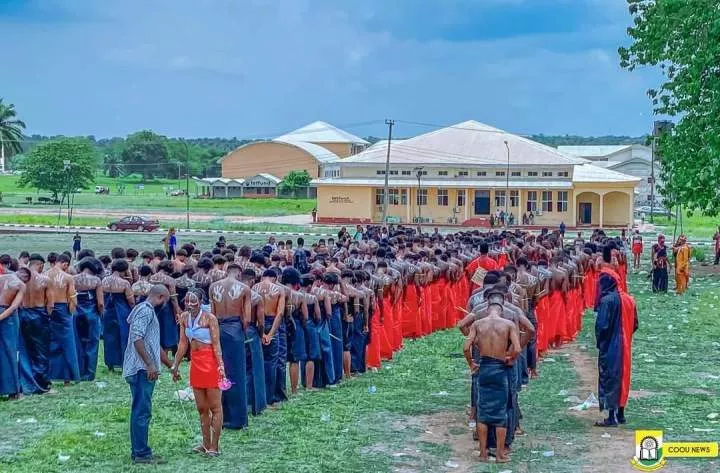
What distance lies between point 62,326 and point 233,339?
372 cm

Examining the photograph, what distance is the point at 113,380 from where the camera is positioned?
15.0 m

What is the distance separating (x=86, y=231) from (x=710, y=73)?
3573 cm

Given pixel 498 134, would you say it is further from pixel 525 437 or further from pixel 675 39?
pixel 525 437

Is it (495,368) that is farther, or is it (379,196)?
(379,196)

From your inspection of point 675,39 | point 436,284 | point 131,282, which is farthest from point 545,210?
point 131,282

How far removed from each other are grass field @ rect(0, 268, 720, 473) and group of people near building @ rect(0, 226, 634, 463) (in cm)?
32

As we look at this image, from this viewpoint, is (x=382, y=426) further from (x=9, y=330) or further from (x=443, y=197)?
(x=443, y=197)

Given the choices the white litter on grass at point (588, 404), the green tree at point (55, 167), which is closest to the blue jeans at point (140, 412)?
the white litter on grass at point (588, 404)

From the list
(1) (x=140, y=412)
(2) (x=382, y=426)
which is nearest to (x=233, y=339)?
(1) (x=140, y=412)

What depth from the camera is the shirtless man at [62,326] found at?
14.2 meters

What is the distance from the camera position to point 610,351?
12172 millimetres

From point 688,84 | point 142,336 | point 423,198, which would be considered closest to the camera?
point 142,336

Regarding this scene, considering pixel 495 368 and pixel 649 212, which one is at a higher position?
pixel 649 212

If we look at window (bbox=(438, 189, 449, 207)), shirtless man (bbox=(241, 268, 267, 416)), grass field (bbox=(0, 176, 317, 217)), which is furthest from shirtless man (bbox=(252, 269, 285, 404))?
grass field (bbox=(0, 176, 317, 217))
